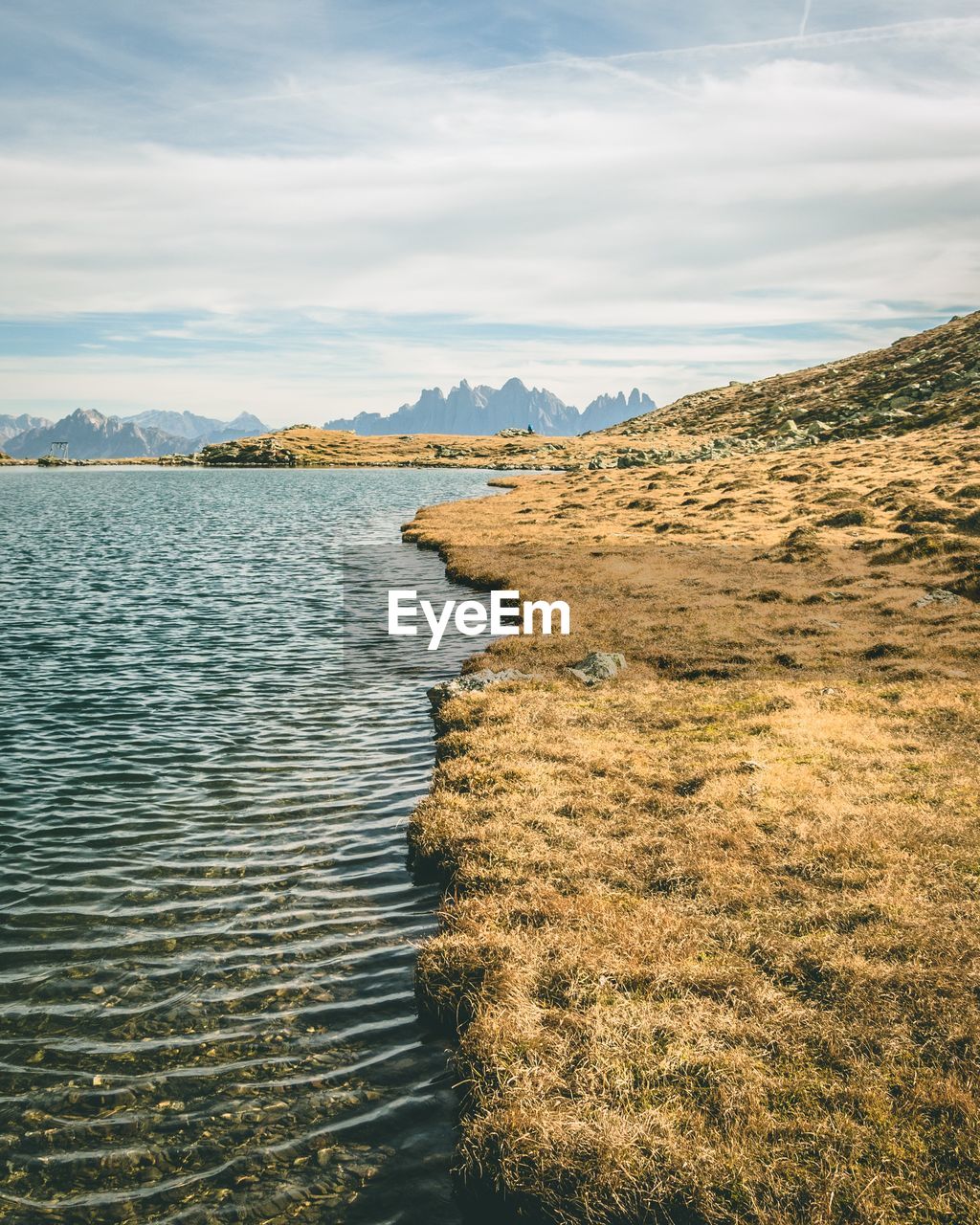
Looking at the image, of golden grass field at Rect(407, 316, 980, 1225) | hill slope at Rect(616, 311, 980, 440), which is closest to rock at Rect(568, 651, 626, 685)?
golden grass field at Rect(407, 316, 980, 1225)

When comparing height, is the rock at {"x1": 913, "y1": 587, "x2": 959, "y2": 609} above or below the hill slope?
below

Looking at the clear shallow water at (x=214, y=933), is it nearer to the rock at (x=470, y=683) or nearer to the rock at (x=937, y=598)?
the rock at (x=470, y=683)

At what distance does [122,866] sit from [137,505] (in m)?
101

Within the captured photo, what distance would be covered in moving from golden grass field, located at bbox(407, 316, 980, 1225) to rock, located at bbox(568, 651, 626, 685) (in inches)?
19.9

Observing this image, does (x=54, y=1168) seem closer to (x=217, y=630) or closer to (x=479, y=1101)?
(x=479, y=1101)

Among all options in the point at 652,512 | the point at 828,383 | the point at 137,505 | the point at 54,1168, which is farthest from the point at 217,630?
the point at 828,383

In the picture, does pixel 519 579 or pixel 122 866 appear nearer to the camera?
pixel 122 866

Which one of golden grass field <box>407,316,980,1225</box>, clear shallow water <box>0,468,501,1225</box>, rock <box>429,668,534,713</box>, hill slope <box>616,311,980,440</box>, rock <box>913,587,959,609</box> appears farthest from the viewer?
hill slope <box>616,311,980,440</box>

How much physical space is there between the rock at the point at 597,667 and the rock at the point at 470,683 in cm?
161

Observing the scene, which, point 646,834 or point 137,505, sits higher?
point 137,505

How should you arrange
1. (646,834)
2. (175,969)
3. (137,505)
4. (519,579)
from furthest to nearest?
(137,505) → (519,579) → (646,834) → (175,969)

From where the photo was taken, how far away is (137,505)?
106 metres

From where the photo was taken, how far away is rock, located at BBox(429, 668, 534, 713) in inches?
943

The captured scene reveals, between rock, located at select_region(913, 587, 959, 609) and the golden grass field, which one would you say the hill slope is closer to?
rock, located at select_region(913, 587, 959, 609)
